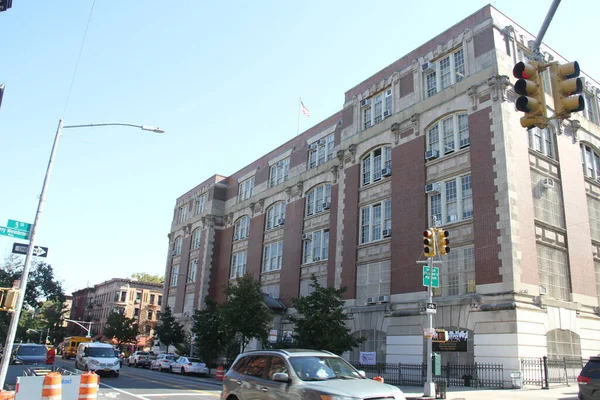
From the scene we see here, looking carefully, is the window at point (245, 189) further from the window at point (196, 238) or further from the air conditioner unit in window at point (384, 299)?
the air conditioner unit in window at point (384, 299)

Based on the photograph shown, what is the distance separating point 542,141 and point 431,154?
632 cm

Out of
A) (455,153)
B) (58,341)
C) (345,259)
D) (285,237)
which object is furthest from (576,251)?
(58,341)

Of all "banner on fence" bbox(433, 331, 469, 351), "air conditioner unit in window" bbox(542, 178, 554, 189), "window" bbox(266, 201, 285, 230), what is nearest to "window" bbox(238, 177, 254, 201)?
"window" bbox(266, 201, 285, 230)

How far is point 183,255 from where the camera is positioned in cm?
6012

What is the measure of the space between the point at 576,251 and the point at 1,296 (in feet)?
90.3

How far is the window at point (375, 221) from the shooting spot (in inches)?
1259

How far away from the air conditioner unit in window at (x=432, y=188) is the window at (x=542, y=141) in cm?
545

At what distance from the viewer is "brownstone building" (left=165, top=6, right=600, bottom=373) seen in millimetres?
24266

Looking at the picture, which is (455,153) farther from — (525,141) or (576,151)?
(576,151)

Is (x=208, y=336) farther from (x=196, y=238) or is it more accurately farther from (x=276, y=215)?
(x=196, y=238)

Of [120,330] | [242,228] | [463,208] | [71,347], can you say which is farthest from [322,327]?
[120,330]

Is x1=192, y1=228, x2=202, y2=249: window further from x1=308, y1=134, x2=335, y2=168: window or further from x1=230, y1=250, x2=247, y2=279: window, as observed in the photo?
x1=308, y1=134, x2=335, y2=168: window

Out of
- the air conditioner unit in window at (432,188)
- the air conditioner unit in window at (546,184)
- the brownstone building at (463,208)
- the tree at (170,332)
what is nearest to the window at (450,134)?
the brownstone building at (463,208)

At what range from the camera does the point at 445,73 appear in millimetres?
30656
